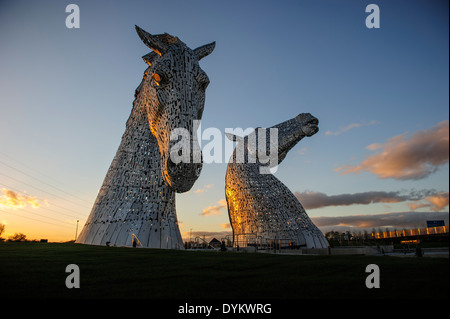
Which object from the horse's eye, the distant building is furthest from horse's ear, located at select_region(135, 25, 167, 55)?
the distant building

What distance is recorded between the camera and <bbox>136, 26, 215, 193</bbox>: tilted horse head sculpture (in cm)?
488

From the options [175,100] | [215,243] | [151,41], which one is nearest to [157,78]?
[175,100]

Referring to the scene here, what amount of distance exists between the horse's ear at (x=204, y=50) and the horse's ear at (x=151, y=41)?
0.87 meters

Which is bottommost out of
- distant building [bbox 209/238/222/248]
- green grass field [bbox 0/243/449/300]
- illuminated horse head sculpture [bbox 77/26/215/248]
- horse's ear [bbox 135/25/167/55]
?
distant building [bbox 209/238/222/248]

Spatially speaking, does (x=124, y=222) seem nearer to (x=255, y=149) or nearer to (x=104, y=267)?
(x=104, y=267)

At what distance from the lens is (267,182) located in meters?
Answer: 17.8

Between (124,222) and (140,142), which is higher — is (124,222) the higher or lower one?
the lower one

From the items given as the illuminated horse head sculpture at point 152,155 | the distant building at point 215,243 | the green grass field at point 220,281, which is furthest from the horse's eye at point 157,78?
the distant building at point 215,243

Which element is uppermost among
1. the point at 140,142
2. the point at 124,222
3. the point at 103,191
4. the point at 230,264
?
the point at 140,142

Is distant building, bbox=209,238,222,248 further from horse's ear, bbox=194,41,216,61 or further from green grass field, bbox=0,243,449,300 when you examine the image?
green grass field, bbox=0,243,449,300

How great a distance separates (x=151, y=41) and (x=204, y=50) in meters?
1.33

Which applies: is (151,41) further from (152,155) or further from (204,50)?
(152,155)
